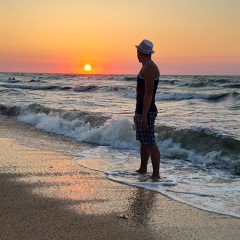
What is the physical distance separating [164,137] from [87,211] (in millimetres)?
4794

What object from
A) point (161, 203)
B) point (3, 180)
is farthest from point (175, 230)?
point (3, 180)

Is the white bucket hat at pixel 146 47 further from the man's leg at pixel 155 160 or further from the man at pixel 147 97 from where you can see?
the man's leg at pixel 155 160

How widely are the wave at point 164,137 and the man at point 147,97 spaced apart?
1.64 metres

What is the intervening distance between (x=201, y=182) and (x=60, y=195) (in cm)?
205

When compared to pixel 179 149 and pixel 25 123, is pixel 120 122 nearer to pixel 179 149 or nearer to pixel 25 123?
pixel 179 149

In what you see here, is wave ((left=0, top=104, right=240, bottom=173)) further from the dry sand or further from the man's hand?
the dry sand

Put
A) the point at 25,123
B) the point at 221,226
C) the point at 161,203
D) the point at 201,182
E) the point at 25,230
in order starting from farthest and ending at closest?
the point at 25,123 → the point at 201,182 → the point at 161,203 → the point at 221,226 → the point at 25,230

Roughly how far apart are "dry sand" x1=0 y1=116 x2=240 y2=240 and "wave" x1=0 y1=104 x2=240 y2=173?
244cm

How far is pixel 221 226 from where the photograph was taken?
357cm

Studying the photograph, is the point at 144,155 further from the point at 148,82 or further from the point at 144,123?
the point at 148,82

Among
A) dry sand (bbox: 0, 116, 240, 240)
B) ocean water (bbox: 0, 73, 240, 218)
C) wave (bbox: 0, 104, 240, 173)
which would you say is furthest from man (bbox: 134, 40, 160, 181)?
wave (bbox: 0, 104, 240, 173)

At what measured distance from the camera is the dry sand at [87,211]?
3.28m

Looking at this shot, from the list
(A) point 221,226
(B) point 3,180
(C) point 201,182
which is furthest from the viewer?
(C) point 201,182

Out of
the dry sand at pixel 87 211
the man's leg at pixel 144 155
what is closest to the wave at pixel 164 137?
the man's leg at pixel 144 155
